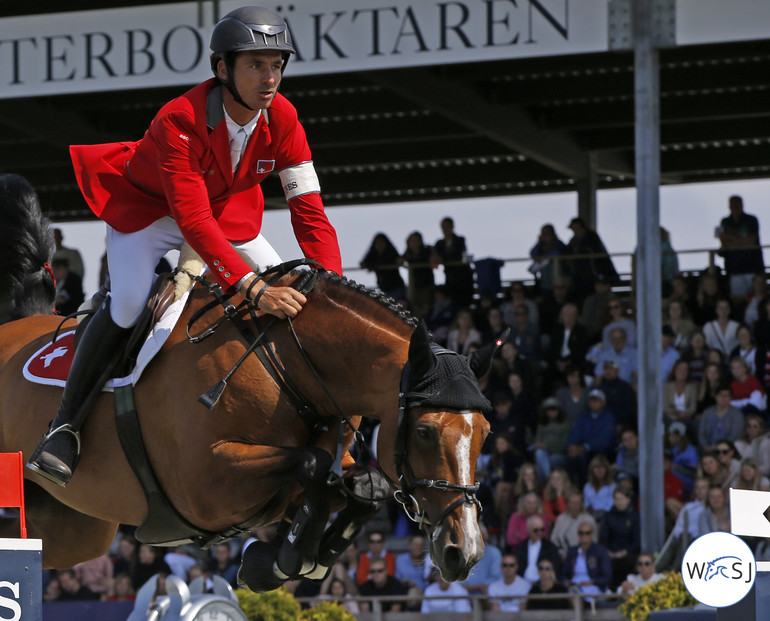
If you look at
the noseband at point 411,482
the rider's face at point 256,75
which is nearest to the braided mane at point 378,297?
the noseband at point 411,482

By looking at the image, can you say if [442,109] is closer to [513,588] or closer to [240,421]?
[513,588]

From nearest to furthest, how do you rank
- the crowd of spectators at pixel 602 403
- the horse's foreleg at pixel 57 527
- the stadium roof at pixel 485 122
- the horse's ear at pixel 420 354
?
the horse's ear at pixel 420 354 → the horse's foreleg at pixel 57 527 → the crowd of spectators at pixel 602 403 → the stadium roof at pixel 485 122

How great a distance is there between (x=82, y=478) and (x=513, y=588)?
18.2 feet

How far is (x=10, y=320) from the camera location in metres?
6.45

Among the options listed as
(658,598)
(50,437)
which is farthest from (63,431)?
(658,598)

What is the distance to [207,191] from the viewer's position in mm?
5078

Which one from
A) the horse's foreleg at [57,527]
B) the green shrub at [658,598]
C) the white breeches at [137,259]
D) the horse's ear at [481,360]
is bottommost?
the green shrub at [658,598]

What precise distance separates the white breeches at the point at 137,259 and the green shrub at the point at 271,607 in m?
3.80

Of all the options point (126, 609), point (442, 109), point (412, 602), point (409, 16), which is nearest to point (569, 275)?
point (442, 109)

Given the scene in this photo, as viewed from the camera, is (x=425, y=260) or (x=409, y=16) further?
(x=425, y=260)

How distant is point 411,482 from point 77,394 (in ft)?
4.68

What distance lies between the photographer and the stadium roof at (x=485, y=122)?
13398 millimetres

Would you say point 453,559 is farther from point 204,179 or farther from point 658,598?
point 658,598

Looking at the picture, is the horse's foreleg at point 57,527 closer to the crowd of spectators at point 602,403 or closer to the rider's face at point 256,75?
the rider's face at point 256,75
